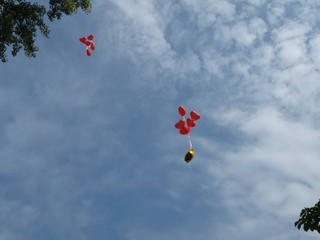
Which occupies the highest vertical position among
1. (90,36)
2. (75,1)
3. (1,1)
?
(75,1)

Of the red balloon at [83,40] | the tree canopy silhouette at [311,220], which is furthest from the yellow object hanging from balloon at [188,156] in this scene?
the red balloon at [83,40]

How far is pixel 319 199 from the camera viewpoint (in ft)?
22.9

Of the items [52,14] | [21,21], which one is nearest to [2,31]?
[21,21]

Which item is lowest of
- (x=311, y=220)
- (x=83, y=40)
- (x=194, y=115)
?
(x=311, y=220)

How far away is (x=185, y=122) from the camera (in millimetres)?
7262

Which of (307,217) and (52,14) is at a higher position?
(52,14)

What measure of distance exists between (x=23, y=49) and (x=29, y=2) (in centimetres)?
191

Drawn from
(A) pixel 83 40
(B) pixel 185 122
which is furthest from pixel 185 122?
(A) pixel 83 40

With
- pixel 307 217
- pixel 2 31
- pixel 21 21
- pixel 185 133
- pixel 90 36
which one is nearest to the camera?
pixel 307 217

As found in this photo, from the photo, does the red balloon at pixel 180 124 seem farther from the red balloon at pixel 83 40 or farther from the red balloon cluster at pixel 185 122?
the red balloon at pixel 83 40

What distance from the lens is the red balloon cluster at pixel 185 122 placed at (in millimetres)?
7211

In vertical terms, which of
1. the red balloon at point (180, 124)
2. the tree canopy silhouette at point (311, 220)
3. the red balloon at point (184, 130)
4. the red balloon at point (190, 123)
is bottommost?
the tree canopy silhouette at point (311, 220)

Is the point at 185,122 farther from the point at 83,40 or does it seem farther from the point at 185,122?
the point at 83,40

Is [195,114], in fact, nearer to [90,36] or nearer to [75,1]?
[90,36]
